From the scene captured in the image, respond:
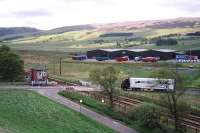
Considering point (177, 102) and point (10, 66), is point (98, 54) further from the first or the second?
point (177, 102)

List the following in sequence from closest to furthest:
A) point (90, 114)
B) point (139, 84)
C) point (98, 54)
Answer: point (90, 114) < point (139, 84) < point (98, 54)

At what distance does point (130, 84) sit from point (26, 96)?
2433 cm

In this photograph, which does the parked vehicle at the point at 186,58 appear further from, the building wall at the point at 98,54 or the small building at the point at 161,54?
the building wall at the point at 98,54

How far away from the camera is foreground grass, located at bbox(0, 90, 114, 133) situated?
112ft

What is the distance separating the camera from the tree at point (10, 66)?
66.9 m

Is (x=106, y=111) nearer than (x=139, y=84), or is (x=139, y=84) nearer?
(x=106, y=111)

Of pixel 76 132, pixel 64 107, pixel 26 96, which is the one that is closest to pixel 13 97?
pixel 26 96

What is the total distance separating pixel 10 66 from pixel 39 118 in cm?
3057

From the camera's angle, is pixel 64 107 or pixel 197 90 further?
pixel 197 90

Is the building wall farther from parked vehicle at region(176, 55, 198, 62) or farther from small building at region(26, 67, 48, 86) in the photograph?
small building at region(26, 67, 48, 86)

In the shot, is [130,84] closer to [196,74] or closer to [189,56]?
[196,74]

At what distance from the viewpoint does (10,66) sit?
67312 mm

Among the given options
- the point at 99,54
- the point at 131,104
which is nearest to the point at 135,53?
the point at 99,54

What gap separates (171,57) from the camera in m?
129
